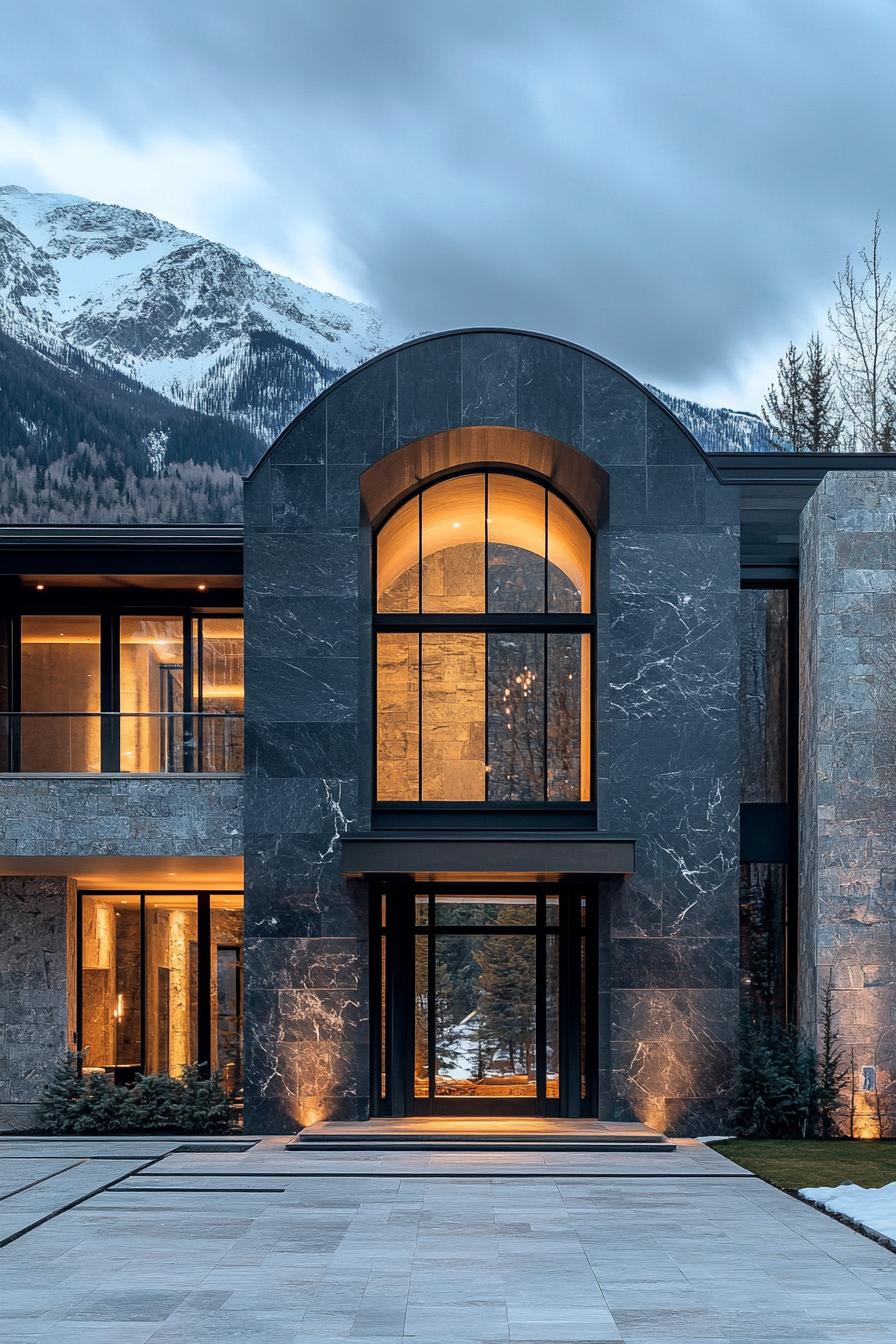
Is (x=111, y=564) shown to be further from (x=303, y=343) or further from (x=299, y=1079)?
(x=303, y=343)

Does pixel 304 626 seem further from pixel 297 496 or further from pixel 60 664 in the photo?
pixel 60 664

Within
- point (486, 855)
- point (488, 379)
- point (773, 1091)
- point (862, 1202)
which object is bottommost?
point (773, 1091)

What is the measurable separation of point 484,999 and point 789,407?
3038cm

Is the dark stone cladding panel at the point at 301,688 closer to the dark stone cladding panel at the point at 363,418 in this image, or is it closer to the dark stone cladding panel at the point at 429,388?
the dark stone cladding panel at the point at 363,418

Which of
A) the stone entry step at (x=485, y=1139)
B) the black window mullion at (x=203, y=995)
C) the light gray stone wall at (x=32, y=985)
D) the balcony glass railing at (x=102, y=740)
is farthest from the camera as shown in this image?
the black window mullion at (x=203, y=995)

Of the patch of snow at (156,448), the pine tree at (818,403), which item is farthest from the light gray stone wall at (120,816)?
the patch of snow at (156,448)

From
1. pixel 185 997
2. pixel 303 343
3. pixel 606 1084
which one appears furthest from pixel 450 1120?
pixel 303 343

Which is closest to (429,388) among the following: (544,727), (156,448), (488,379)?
(488,379)

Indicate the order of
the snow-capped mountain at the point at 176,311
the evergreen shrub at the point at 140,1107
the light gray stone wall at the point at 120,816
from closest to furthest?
the light gray stone wall at the point at 120,816
the evergreen shrub at the point at 140,1107
the snow-capped mountain at the point at 176,311

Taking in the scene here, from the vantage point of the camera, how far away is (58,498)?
224 ft

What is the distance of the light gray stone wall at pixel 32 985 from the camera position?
20734 mm

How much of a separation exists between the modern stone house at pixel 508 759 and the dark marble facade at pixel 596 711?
0.14 feet

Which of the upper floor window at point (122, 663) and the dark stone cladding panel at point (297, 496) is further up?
the dark stone cladding panel at point (297, 496)

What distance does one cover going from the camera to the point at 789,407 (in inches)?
1778
